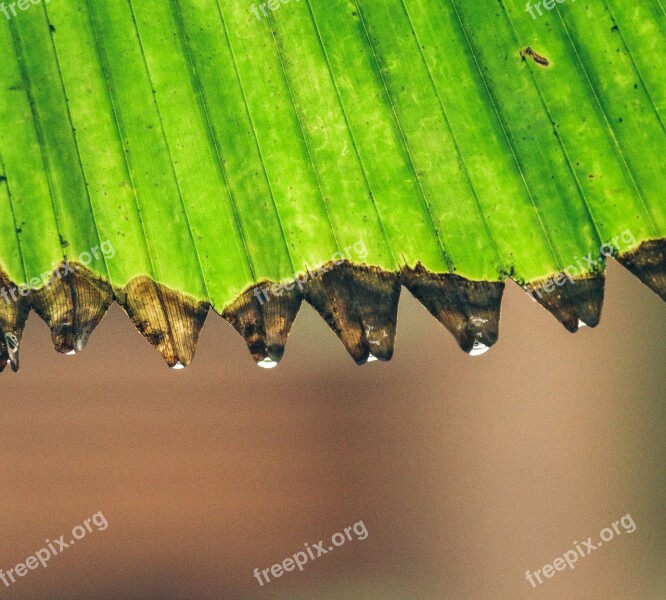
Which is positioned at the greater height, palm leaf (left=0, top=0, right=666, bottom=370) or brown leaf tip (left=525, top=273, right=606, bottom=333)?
palm leaf (left=0, top=0, right=666, bottom=370)

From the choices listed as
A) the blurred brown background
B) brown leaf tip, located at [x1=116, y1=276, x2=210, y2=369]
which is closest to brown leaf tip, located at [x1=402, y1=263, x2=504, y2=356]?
brown leaf tip, located at [x1=116, y1=276, x2=210, y2=369]

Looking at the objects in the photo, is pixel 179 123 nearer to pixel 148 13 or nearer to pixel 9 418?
pixel 148 13

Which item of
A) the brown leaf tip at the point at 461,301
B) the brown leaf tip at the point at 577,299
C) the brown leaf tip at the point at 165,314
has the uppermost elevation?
the brown leaf tip at the point at 165,314

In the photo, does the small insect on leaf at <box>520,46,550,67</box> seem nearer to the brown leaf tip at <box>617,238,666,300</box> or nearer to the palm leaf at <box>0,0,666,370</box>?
the palm leaf at <box>0,0,666,370</box>

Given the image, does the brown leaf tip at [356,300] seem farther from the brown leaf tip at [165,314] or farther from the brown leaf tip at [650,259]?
the brown leaf tip at [650,259]

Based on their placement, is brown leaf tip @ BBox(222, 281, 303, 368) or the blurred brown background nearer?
brown leaf tip @ BBox(222, 281, 303, 368)

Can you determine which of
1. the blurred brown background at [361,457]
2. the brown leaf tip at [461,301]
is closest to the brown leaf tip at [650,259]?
the brown leaf tip at [461,301]

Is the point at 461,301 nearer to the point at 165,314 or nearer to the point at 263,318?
the point at 263,318
